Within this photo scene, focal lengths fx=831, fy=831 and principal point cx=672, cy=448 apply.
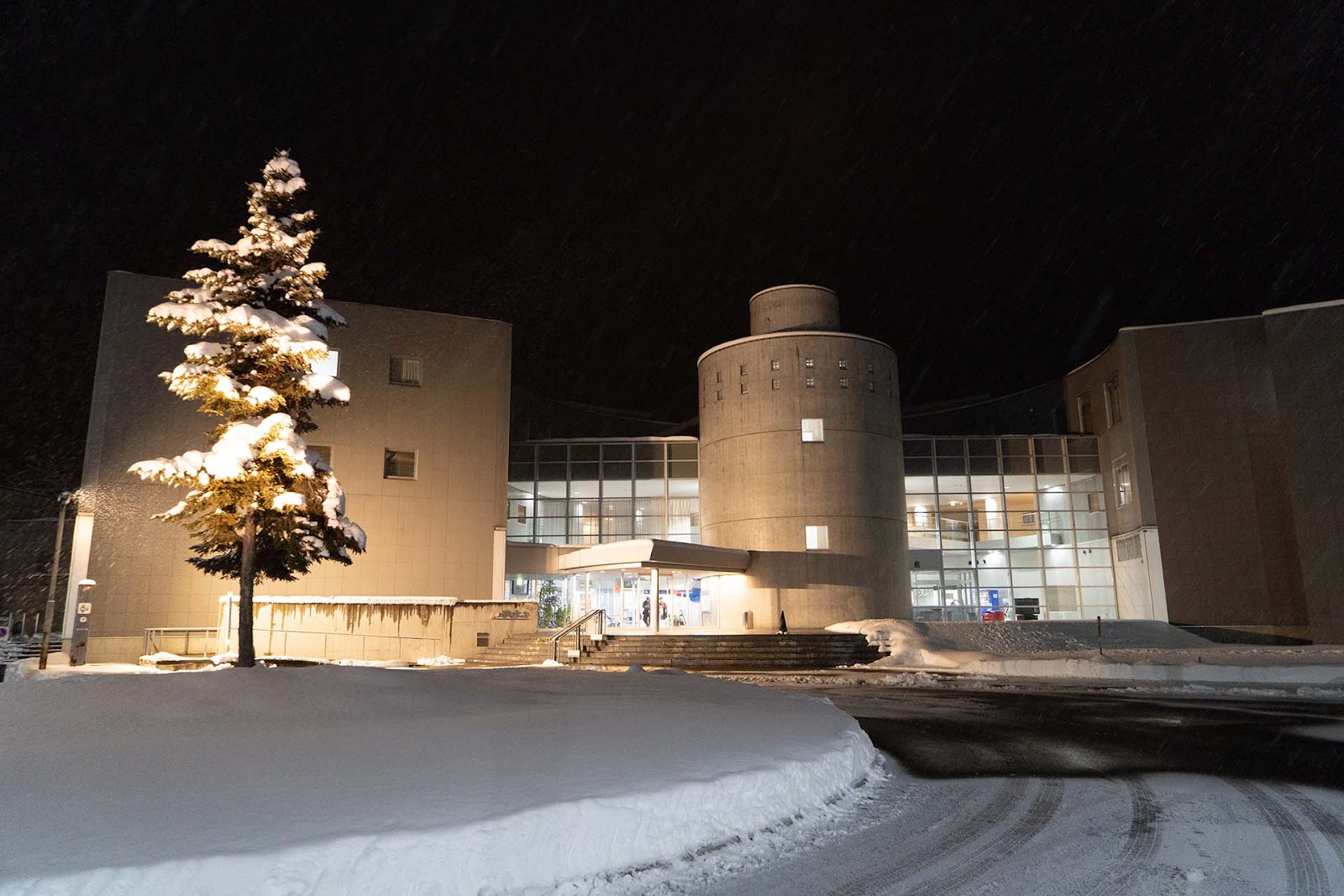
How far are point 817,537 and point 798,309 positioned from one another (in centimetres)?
1061

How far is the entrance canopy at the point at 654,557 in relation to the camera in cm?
3141

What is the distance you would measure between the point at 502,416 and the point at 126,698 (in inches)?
949

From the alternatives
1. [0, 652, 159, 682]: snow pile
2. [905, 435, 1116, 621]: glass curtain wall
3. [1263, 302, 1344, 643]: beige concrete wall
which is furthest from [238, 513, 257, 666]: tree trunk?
[1263, 302, 1344, 643]: beige concrete wall

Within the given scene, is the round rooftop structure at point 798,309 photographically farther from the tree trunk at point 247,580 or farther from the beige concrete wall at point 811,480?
the tree trunk at point 247,580

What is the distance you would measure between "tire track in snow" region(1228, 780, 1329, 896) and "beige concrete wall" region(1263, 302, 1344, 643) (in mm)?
31408

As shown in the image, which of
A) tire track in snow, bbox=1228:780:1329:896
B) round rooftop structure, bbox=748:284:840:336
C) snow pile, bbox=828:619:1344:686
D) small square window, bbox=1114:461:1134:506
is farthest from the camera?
small square window, bbox=1114:461:1134:506

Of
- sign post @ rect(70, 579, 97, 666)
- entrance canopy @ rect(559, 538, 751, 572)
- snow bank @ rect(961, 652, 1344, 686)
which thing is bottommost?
snow bank @ rect(961, 652, 1344, 686)

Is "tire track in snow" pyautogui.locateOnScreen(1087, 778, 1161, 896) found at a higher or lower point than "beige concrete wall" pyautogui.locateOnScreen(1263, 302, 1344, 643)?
lower

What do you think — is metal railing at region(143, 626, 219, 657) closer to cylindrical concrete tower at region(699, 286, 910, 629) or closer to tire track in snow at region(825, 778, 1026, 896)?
cylindrical concrete tower at region(699, 286, 910, 629)

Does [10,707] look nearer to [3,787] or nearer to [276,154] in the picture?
[3,787]

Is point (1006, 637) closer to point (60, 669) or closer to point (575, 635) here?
point (575, 635)

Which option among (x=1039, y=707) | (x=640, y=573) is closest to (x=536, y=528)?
(x=640, y=573)

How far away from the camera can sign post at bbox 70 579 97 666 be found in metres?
23.2

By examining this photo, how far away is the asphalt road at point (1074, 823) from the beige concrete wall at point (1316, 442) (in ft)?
83.3
